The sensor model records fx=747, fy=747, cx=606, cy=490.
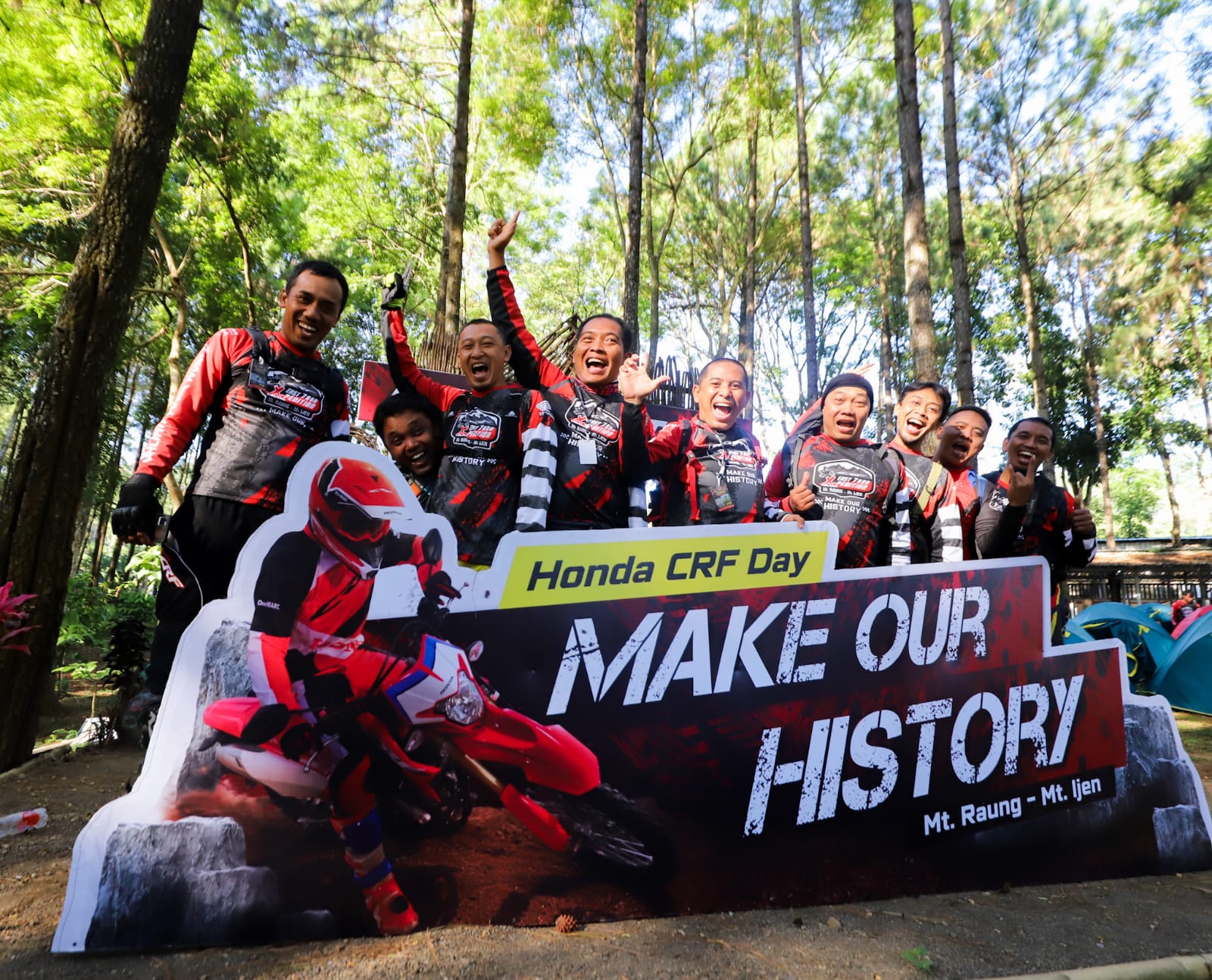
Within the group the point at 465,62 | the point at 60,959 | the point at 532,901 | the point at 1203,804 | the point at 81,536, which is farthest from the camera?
the point at 81,536

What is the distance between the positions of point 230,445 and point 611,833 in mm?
2106

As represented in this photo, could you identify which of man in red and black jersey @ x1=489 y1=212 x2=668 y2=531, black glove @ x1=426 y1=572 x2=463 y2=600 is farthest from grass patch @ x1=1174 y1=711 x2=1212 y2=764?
black glove @ x1=426 y1=572 x2=463 y2=600

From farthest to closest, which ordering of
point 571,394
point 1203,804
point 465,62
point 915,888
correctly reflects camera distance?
point 465,62 < point 1203,804 < point 571,394 < point 915,888

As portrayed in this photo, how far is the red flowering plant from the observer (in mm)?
3340

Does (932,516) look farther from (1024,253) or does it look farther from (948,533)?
(1024,253)

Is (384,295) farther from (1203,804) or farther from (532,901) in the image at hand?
(1203,804)

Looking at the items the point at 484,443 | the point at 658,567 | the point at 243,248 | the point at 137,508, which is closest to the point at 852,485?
the point at 658,567

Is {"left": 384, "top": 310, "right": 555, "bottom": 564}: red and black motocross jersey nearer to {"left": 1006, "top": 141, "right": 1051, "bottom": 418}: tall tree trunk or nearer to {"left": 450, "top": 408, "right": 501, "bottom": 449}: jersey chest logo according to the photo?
{"left": 450, "top": 408, "right": 501, "bottom": 449}: jersey chest logo

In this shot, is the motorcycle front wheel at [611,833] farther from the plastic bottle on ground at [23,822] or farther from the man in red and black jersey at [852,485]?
the plastic bottle on ground at [23,822]

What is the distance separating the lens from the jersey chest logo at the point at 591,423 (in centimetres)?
339

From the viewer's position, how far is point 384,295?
3576 millimetres

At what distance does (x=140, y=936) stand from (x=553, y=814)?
1.35m

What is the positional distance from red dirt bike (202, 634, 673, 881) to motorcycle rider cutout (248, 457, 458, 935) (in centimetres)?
3

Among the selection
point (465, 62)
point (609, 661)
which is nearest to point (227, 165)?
point (465, 62)
